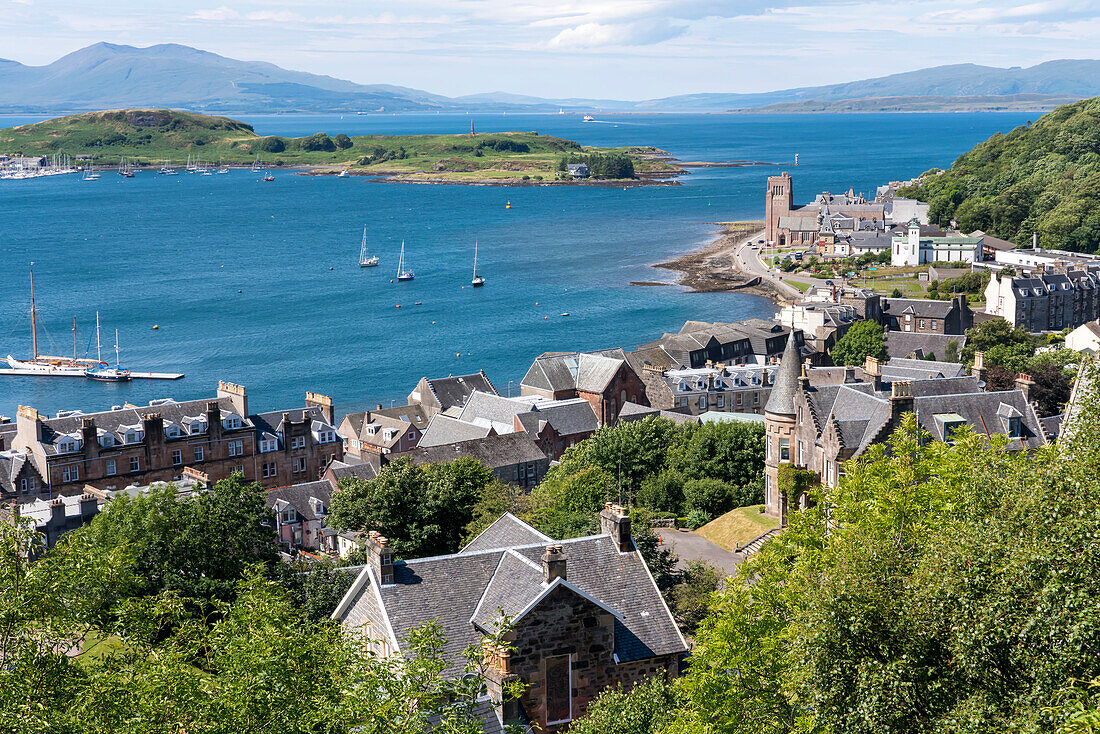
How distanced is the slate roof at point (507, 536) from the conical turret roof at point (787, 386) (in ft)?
78.1

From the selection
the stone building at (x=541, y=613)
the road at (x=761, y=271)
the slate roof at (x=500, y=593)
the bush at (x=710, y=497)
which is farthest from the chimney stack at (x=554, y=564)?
the road at (x=761, y=271)

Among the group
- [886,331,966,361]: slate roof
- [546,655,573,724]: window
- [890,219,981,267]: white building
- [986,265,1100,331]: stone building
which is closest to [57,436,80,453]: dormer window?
[546,655,573,724]: window

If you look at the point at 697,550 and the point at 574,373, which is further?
the point at 574,373

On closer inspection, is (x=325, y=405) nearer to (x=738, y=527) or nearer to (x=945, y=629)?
(x=738, y=527)

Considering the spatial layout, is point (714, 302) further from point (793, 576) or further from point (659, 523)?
point (793, 576)

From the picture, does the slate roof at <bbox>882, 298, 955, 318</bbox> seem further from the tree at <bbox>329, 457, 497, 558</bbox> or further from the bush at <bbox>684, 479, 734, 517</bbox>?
the tree at <bbox>329, 457, 497, 558</bbox>

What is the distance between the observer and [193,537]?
39781 mm

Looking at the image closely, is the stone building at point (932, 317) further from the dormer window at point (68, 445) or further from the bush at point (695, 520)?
the dormer window at point (68, 445)

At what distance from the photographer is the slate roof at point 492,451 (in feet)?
232

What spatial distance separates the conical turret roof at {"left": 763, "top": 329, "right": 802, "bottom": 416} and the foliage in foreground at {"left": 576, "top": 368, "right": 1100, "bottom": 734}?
29864mm

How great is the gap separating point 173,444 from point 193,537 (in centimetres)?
3453

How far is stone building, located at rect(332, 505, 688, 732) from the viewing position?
29281 millimetres

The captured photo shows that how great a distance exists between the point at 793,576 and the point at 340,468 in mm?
47580

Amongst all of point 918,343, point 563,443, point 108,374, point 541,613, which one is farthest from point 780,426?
point 108,374
